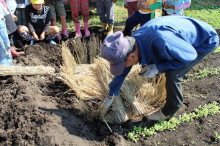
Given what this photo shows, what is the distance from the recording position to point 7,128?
7.41ft

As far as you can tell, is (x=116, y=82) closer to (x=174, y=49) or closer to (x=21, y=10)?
(x=174, y=49)

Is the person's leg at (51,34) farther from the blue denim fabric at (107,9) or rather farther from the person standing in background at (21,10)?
the blue denim fabric at (107,9)

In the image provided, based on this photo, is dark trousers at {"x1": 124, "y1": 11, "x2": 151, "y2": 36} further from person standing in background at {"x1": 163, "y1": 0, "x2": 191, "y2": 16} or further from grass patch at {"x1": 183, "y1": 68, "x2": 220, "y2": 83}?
grass patch at {"x1": 183, "y1": 68, "x2": 220, "y2": 83}

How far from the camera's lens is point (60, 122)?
7.56 ft

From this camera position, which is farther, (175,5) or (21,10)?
(21,10)

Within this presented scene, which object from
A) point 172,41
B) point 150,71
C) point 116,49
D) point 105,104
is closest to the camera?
point 116,49

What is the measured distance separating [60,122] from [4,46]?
1.81 m

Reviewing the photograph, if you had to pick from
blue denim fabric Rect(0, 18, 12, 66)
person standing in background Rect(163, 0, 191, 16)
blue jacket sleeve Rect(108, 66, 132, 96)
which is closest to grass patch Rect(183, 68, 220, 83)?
person standing in background Rect(163, 0, 191, 16)

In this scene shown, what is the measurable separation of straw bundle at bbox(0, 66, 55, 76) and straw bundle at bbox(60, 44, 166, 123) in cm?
37

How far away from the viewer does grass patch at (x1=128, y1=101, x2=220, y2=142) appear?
235 cm

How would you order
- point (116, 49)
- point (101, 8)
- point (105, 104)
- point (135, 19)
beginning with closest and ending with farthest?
point (116, 49) → point (105, 104) → point (135, 19) → point (101, 8)

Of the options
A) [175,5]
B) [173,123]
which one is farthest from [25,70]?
[175,5]

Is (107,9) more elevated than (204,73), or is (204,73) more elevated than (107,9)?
(107,9)

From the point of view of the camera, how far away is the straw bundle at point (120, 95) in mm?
2523
